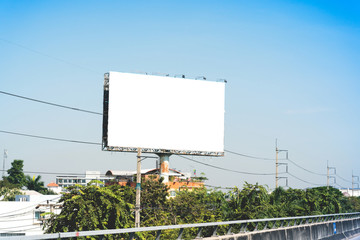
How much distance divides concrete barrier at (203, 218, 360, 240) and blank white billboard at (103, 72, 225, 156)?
A: 174 feet

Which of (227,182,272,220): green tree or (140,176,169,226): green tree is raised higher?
(227,182,272,220): green tree

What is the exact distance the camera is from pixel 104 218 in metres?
18.6

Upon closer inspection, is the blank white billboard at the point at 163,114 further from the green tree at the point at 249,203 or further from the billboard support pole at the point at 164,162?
the green tree at the point at 249,203

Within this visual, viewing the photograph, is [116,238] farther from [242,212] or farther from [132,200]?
[132,200]

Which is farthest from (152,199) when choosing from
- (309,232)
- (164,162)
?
(309,232)

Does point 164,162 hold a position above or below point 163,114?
below

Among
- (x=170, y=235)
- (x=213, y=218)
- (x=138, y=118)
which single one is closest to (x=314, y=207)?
(x=213, y=218)

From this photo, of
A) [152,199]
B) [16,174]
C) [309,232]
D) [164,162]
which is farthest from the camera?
[16,174]

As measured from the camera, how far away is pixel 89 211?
17.7 meters

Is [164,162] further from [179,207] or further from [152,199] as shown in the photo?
[179,207]

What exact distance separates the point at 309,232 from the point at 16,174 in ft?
565

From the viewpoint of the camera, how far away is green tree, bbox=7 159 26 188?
179000 mm

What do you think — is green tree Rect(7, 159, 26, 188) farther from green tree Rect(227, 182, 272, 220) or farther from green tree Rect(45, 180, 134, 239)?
green tree Rect(45, 180, 134, 239)

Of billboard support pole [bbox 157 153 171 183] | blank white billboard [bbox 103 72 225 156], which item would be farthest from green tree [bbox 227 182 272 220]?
billboard support pole [bbox 157 153 171 183]
